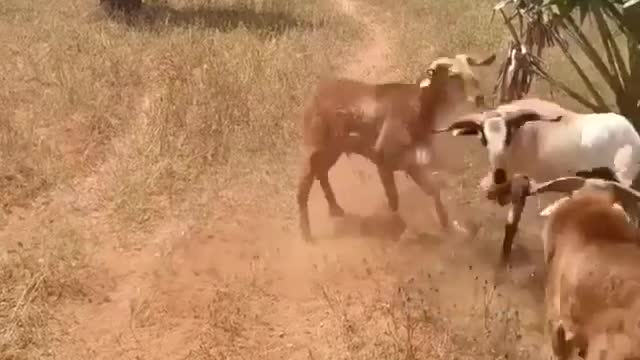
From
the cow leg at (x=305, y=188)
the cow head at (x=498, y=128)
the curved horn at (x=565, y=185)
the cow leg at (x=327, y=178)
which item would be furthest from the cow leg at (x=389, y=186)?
the curved horn at (x=565, y=185)

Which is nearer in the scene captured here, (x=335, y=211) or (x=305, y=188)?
(x=305, y=188)

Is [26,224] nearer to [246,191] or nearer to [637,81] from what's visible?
[246,191]

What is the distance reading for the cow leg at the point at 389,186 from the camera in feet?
25.2

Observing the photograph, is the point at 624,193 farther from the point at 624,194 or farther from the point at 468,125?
the point at 468,125

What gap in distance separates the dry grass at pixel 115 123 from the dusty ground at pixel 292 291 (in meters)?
0.17

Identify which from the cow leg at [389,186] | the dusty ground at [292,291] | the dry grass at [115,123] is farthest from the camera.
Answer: the cow leg at [389,186]

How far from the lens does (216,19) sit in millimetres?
14672

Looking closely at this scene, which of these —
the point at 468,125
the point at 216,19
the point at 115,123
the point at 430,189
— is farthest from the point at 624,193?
the point at 216,19

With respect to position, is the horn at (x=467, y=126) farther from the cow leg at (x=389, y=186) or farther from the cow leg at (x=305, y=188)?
the cow leg at (x=305, y=188)

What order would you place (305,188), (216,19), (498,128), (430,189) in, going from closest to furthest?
(498,128)
(305,188)
(430,189)
(216,19)

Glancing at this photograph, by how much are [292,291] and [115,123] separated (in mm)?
3922

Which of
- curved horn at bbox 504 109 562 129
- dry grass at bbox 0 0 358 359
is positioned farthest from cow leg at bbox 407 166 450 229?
dry grass at bbox 0 0 358 359

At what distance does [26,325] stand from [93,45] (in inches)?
267

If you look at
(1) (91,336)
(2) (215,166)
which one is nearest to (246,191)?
(2) (215,166)
